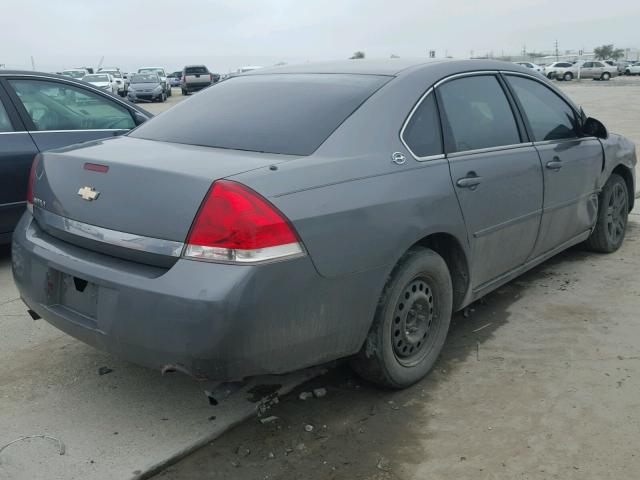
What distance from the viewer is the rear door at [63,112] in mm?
5305

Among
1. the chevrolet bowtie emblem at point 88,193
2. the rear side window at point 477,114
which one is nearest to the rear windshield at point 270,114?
the rear side window at point 477,114

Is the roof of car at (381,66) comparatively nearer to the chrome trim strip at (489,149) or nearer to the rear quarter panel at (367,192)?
the rear quarter panel at (367,192)

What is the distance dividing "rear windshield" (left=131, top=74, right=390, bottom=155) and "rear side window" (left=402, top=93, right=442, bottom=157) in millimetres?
243

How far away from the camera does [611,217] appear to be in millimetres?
5277

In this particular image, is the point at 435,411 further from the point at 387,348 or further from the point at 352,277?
the point at 352,277

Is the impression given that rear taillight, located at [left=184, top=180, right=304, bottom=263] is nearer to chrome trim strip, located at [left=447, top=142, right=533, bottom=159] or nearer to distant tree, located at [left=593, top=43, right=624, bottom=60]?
chrome trim strip, located at [left=447, top=142, right=533, bottom=159]

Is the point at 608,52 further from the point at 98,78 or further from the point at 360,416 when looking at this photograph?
the point at 360,416

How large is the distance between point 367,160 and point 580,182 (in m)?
2.28

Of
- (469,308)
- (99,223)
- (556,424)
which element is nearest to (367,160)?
(99,223)

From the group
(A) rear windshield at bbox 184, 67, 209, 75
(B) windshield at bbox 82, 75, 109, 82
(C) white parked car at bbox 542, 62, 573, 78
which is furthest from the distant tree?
(B) windshield at bbox 82, 75, 109, 82

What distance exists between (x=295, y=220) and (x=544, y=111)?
2.56 meters

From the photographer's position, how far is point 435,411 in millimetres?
3055

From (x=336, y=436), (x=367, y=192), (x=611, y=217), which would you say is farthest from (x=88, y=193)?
(x=611, y=217)

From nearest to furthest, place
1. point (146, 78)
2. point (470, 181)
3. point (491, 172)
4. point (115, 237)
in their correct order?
point (115, 237) < point (470, 181) < point (491, 172) < point (146, 78)
